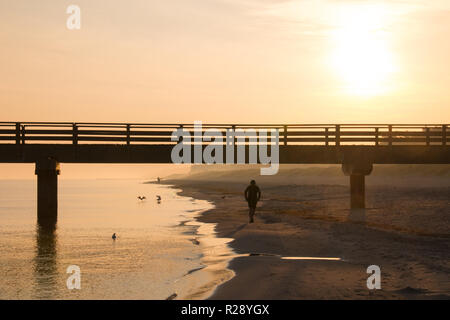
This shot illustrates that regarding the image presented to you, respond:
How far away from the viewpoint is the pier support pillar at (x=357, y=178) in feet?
95.7

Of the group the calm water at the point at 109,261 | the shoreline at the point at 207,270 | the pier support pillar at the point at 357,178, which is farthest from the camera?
the pier support pillar at the point at 357,178

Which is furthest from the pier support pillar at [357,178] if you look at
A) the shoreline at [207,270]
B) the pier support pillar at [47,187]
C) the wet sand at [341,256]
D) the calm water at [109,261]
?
the pier support pillar at [47,187]

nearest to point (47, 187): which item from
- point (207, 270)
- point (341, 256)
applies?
point (207, 270)

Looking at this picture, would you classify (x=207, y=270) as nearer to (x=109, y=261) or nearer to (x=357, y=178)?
(x=109, y=261)

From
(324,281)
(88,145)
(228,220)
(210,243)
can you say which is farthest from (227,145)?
(324,281)

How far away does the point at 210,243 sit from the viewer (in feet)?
64.6

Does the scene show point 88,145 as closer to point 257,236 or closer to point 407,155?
point 257,236

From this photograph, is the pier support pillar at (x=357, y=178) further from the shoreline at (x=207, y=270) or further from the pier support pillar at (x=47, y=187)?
the pier support pillar at (x=47, y=187)

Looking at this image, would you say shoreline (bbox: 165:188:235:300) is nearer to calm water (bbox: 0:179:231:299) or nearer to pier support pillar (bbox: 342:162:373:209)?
calm water (bbox: 0:179:231:299)

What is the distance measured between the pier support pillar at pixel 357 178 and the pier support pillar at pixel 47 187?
14396 mm

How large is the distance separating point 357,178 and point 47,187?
1532 cm
